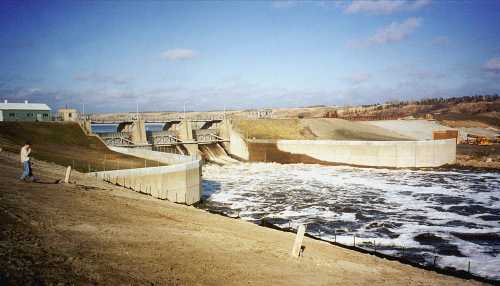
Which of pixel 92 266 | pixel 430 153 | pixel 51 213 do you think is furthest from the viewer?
pixel 430 153

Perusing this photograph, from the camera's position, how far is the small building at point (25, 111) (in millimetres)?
48062

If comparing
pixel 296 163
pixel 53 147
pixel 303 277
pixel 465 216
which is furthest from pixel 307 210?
pixel 296 163

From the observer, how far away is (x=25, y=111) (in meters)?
50.0

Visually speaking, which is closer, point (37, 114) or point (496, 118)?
point (37, 114)

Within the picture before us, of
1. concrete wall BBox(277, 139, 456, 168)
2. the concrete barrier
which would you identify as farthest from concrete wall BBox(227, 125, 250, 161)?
concrete wall BBox(277, 139, 456, 168)

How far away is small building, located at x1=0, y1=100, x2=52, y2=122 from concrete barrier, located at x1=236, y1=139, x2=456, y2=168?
1110 inches

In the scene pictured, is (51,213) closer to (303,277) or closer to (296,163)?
(303,277)

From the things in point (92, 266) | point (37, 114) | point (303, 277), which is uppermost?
point (37, 114)

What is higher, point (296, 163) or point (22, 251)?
point (22, 251)

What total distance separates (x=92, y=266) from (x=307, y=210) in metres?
20.8

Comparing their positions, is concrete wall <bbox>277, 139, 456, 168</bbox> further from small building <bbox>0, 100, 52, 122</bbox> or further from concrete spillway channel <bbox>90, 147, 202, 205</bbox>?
small building <bbox>0, 100, 52, 122</bbox>

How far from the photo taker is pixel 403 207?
1102 inches

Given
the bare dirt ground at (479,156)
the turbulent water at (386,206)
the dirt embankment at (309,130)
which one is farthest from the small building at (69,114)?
the bare dirt ground at (479,156)

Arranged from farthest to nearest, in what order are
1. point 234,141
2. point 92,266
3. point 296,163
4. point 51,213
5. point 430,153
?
point 234,141 → point 296,163 → point 430,153 → point 51,213 → point 92,266
